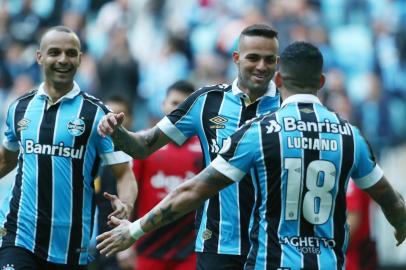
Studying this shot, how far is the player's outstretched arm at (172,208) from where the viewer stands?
6535mm

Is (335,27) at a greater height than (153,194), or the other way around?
(335,27)

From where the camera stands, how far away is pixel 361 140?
22.0ft

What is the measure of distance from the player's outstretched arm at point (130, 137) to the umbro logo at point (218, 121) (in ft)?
1.26

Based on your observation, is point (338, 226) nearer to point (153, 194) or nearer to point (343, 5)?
point (153, 194)

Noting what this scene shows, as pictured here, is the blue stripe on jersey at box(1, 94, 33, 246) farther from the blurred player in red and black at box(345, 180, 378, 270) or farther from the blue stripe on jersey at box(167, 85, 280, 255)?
the blurred player in red and black at box(345, 180, 378, 270)

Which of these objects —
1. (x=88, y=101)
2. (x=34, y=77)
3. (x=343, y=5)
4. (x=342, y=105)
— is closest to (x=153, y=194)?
(x=88, y=101)

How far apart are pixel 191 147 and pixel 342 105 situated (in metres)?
5.76

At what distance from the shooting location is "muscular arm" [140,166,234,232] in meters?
6.53

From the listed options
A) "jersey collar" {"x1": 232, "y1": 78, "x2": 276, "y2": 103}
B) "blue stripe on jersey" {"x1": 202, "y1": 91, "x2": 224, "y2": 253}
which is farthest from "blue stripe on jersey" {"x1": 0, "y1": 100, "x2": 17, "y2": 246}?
"jersey collar" {"x1": 232, "y1": 78, "x2": 276, "y2": 103}

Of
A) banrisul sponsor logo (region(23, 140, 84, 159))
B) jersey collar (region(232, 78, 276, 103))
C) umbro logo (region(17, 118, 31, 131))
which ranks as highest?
jersey collar (region(232, 78, 276, 103))

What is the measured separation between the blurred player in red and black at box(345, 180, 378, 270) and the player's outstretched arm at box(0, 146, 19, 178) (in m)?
3.14

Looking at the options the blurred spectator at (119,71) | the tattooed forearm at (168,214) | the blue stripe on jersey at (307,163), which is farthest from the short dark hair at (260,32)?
the blurred spectator at (119,71)

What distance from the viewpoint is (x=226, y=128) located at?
26.7ft

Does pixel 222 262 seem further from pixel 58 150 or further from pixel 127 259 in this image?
pixel 127 259
